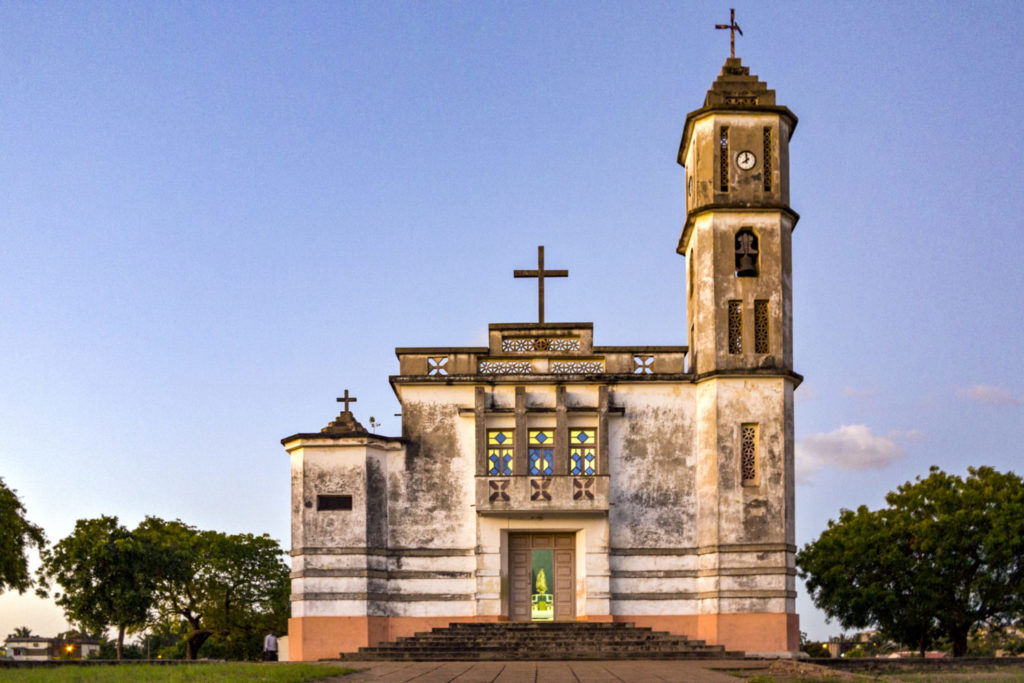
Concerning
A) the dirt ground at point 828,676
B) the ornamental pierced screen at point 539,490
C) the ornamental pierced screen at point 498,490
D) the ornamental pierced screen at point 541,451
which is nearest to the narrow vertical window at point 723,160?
the ornamental pierced screen at point 541,451

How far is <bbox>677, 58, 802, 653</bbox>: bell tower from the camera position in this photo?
2614cm

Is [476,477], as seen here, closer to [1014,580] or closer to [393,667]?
[393,667]

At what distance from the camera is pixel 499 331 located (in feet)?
93.8

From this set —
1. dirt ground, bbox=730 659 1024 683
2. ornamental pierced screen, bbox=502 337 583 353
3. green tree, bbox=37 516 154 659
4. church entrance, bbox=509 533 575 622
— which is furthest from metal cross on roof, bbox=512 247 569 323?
green tree, bbox=37 516 154 659

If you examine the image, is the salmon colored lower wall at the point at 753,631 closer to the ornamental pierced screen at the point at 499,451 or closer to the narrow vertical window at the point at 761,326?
the ornamental pierced screen at the point at 499,451

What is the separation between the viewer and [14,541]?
28375 millimetres

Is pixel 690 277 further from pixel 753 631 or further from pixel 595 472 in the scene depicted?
pixel 753 631

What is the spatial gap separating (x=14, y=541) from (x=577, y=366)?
45.7 feet

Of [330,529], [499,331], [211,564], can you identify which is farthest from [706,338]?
[211,564]

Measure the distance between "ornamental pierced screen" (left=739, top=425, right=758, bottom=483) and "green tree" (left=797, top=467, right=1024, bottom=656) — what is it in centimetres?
848

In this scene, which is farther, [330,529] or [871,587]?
[871,587]

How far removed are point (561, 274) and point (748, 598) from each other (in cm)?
886

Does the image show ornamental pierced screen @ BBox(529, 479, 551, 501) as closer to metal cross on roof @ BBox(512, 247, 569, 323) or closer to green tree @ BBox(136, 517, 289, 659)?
metal cross on roof @ BBox(512, 247, 569, 323)

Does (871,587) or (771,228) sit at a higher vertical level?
(771,228)
